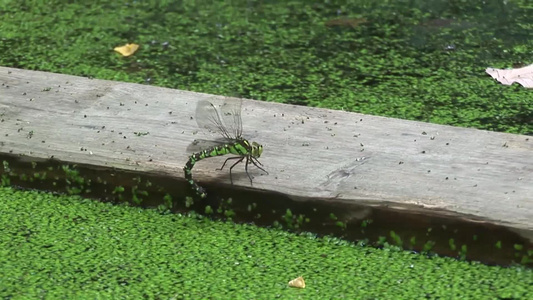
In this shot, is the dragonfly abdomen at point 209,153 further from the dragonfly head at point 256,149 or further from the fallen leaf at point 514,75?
the fallen leaf at point 514,75

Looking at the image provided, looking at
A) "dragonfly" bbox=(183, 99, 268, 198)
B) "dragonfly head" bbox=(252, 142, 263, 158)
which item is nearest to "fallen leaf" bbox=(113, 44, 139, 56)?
"dragonfly" bbox=(183, 99, 268, 198)

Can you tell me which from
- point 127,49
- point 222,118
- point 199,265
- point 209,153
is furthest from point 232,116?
point 127,49

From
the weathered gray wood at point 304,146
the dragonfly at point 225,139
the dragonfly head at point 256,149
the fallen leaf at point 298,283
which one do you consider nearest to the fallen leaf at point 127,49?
the weathered gray wood at point 304,146

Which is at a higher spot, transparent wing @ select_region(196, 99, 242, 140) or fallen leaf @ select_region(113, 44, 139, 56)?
transparent wing @ select_region(196, 99, 242, 140)

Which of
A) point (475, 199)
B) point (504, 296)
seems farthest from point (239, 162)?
point (504, 296)

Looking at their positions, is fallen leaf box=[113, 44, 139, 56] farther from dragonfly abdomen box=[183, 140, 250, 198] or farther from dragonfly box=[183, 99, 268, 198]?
dragonfly abdomen box=[183, 140, 250, 198]

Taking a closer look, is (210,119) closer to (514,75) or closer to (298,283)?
(298,283)
